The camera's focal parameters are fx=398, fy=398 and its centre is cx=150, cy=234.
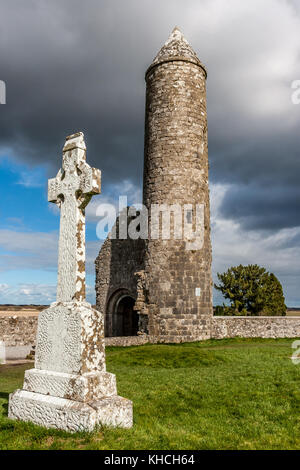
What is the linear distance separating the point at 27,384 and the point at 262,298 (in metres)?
26.9

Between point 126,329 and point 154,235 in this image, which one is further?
point 126,329

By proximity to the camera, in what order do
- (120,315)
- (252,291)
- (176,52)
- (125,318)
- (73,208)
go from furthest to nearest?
(252,291) < (125,318) < (120,315) < (176,52) < (73,208)

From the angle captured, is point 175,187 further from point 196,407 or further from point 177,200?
point 196,407

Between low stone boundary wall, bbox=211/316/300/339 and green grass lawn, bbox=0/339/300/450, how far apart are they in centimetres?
689

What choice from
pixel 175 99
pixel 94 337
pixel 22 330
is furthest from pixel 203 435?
pixel 175 99

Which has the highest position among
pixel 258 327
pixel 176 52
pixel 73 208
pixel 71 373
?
pixel 176 52

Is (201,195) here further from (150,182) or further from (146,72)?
(146,72)

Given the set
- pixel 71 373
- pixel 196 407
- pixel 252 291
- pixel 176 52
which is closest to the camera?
pixel 71 373

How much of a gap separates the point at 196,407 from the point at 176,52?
51.7 ft

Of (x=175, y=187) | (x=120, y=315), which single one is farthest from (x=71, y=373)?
(x=120, y=315)

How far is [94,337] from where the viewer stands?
186 inches

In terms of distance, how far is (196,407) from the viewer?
5773 mm

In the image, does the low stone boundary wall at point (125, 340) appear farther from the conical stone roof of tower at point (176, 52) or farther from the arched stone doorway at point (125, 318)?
the conical stone roof of tower at point (176, 52)

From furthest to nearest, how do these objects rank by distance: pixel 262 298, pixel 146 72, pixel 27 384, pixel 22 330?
pixel 262 298 < pixel 146 72 < pixel 22 330 < pixel 27 384
